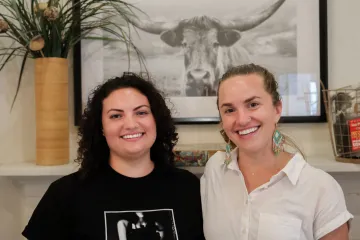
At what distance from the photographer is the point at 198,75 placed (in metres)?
1.73

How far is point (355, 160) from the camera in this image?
1494mm

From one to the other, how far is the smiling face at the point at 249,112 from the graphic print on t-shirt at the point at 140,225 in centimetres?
38

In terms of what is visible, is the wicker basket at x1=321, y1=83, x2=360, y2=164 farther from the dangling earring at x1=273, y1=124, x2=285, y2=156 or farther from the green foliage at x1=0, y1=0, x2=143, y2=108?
the green foliage at x1=0, y1=0, x2=143, y2=108

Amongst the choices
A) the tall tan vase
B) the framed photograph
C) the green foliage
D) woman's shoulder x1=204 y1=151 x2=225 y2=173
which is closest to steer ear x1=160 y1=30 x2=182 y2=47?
the framed photograph

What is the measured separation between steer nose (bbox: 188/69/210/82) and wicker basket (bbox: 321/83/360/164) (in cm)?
55

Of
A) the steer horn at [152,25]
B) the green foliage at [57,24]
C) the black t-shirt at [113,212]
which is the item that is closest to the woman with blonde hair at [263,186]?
the black t-shirt at [113,212]

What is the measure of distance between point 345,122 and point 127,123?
35.1 inches

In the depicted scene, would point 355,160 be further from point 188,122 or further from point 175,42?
point 175,42

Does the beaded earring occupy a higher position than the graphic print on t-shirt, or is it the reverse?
the beaded earring

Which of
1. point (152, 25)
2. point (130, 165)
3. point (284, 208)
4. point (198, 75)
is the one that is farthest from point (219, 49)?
point (284, 208)

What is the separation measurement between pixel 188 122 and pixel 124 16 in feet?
1.92

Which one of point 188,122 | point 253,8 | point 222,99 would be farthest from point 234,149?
point 253,8

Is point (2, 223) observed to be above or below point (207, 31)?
below

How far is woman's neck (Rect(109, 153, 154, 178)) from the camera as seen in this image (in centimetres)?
137
